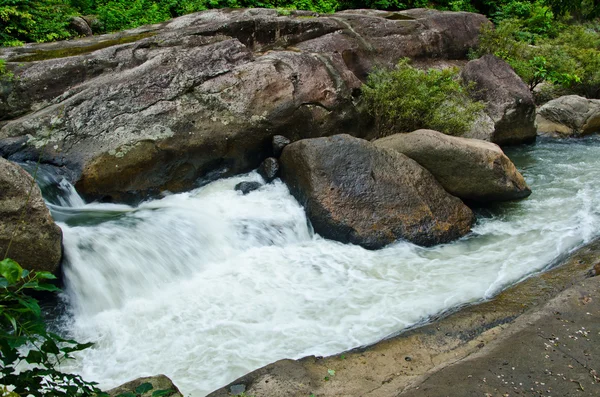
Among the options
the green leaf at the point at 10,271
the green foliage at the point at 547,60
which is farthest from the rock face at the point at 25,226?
the green foliage at the point at 547,60

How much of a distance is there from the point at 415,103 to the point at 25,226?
278 inches

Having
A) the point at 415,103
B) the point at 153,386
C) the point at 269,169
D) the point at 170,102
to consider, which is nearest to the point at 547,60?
the point at 415,103

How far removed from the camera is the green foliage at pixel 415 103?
9969mm

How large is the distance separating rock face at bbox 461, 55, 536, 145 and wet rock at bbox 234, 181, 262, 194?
594 cm

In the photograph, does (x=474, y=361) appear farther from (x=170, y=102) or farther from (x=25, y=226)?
(x=170, y=102)

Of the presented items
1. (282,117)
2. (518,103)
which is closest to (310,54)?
(282,117)

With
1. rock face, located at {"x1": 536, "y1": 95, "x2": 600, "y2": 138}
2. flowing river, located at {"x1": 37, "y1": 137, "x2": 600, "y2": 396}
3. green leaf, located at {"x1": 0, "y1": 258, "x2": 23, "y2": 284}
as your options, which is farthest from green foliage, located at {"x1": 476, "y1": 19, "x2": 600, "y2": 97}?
green leaf, located at {"x1": 0, "y1": 258, "x2": 23, "y2": 284}

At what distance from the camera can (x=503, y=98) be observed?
1211cm

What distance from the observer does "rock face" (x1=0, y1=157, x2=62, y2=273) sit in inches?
211

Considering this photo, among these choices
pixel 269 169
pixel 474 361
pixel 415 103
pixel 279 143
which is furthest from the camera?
pixel 415 103

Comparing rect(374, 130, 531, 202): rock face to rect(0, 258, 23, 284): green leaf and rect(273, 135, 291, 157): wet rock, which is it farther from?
rect(0, 258, 23, 284): green leaf

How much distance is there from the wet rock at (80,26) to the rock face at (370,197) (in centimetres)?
747

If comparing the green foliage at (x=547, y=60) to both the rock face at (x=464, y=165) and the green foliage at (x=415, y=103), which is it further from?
the rock face at (x=464, y=165)

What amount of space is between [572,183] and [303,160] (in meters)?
5.41
